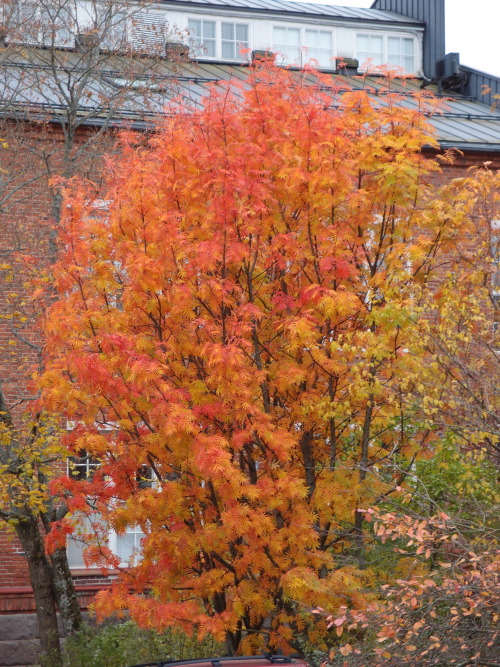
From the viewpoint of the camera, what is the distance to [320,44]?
28.4 metres

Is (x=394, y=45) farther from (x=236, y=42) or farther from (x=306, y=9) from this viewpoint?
(x=236, y=42)

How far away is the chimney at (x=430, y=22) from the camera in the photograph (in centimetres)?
2841

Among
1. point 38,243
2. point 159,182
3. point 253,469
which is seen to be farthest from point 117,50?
point 253,469

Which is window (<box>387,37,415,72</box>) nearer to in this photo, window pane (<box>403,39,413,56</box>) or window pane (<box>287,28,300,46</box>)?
window pane (<box>403,39,413,56</box>)

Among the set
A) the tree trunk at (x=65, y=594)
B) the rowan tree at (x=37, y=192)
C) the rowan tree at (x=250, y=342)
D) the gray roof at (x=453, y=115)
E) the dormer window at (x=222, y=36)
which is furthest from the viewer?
the dormer window at (x=222, y=36)

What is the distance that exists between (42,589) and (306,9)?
2059cm

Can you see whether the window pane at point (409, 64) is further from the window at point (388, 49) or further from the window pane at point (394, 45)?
the window pane at point (394, 45)

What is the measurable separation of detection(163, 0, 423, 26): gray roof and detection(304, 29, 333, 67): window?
527mm

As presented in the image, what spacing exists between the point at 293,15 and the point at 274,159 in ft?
67.1

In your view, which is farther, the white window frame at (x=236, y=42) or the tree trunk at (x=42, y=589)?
the white window frame at (x=236, y=42)

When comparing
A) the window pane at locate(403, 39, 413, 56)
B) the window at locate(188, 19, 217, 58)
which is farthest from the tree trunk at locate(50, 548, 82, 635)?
the window pane at locate(403, 39, 413, 56)

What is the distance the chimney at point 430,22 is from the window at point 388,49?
1.63 ft

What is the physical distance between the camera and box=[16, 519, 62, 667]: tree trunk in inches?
551

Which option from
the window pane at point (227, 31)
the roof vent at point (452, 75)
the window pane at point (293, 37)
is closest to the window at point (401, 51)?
the roof vent at point (452, 75)
